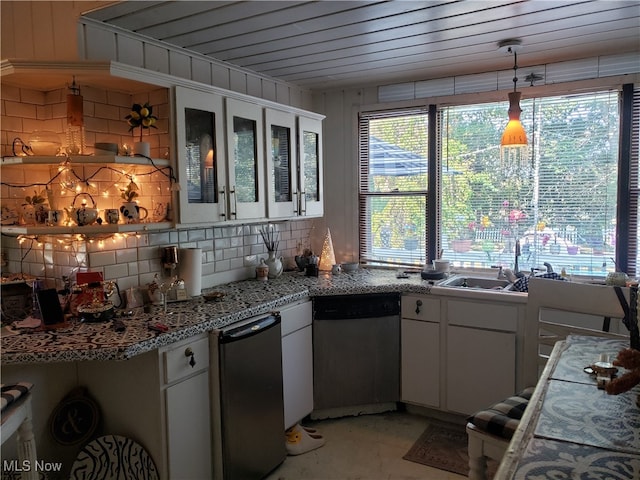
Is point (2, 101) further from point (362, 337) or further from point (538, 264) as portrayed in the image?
point (538, 264)

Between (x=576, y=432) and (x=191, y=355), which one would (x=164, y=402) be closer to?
(x=191, y=355)

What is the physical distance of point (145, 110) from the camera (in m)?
2.47

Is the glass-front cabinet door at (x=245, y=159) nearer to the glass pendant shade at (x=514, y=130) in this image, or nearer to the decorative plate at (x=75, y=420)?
the decorative plate at (x=75, y=420)

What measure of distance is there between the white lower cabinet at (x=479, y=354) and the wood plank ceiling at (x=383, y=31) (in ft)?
5.29

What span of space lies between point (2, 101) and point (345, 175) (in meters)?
2.48

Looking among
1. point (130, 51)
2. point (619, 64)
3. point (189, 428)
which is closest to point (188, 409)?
point (189, 428)

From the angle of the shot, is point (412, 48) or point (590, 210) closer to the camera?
point (412, 48)

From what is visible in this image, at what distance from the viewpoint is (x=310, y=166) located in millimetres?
3686

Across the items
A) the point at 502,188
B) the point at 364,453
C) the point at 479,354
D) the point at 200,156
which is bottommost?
the point at 364,453

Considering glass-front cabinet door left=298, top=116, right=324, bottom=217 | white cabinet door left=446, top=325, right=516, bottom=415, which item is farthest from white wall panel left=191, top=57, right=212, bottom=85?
white cabinet door left=446, top=325, right=516, bottom=415

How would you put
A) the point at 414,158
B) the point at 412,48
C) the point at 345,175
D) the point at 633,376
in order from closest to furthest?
the point at 633,376 < the point at 412,48 < the point at 414,158 < the point at 345,175

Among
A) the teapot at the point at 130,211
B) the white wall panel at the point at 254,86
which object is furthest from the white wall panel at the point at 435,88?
the teapot at the point at 130,211

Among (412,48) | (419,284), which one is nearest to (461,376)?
(419,284)

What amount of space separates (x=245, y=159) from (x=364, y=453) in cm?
195
